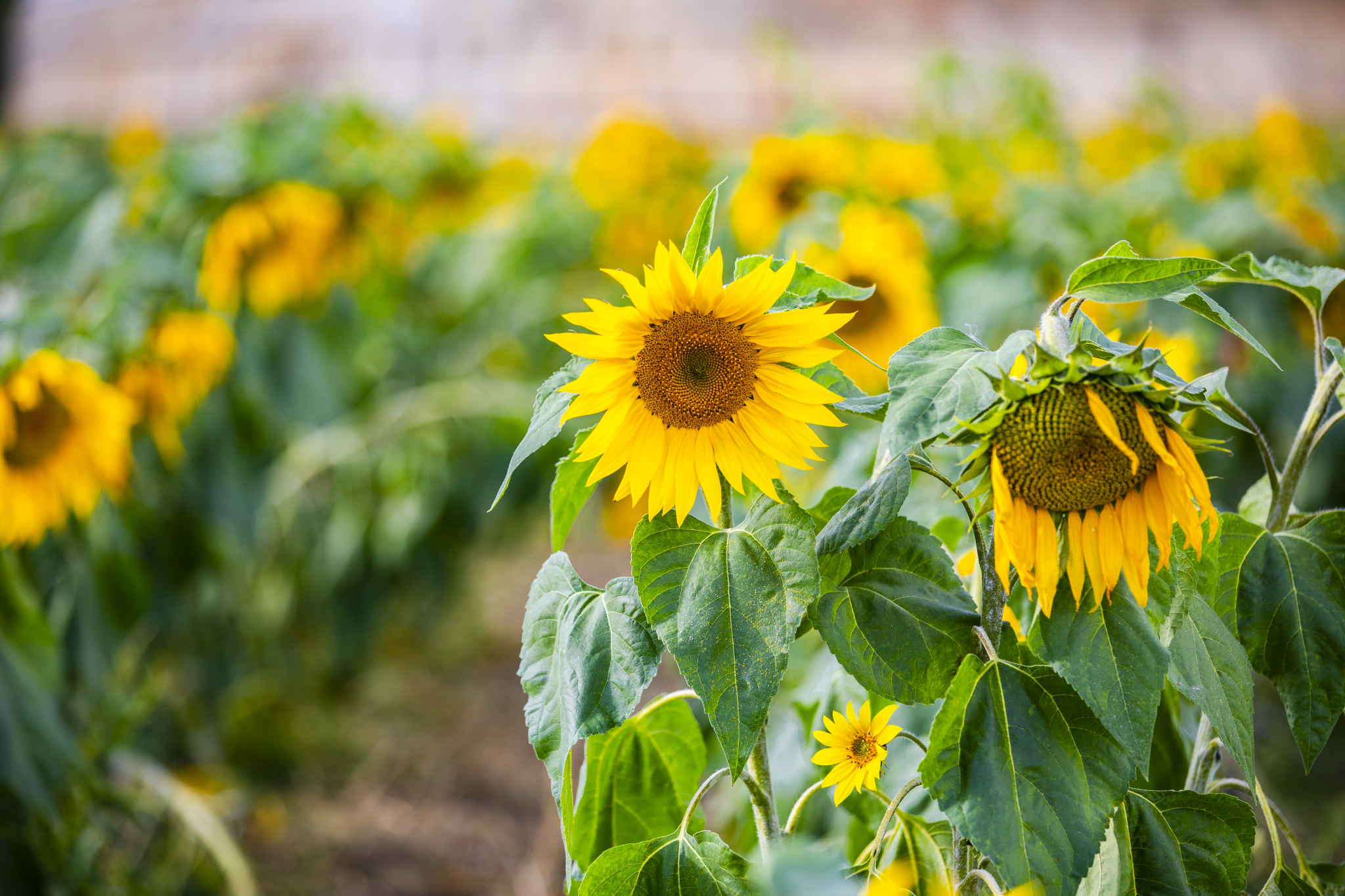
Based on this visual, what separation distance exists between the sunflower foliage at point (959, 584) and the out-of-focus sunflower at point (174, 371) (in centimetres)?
86

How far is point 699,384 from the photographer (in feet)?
1.50

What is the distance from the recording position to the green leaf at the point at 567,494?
487 millimetres

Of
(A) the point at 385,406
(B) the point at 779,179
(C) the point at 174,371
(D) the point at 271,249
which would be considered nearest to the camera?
(C) the point at 174,371

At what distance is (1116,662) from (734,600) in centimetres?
15

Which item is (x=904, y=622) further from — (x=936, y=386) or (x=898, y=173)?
(x=898, y=173)

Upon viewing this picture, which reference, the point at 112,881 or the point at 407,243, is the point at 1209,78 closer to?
the point at 407,243

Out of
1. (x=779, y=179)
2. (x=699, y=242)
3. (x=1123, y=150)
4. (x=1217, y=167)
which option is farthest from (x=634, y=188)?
(x=699, y=242)

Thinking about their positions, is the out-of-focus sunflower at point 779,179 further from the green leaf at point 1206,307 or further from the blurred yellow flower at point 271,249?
the green leaf at point 1206,307

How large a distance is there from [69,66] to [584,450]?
5861 mm

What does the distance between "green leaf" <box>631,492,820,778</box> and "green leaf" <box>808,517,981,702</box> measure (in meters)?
0.02

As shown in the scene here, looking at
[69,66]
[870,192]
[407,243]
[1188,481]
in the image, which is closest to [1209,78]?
[870,192]

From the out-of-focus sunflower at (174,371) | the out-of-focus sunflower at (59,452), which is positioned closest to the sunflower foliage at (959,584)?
the out-of-focus sunflower at (59,452)

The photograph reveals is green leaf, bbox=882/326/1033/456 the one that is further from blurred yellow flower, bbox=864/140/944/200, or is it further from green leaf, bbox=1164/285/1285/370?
blurred yellow flower, bbox=864/140/944/200

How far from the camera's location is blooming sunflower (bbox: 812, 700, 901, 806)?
1.49ft
